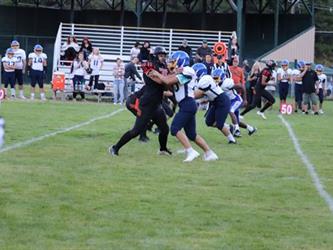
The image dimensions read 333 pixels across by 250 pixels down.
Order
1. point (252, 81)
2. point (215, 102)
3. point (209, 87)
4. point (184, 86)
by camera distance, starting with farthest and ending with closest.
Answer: point (252, 81), point (215, 102), point (209, 87), point (184, 86)

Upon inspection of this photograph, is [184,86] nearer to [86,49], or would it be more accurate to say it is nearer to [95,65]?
[95,65]

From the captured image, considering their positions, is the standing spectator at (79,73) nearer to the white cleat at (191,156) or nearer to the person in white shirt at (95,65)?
the person in white shirt at (95,65)

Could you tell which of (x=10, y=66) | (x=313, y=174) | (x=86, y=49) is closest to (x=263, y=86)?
(x=10, y=66)

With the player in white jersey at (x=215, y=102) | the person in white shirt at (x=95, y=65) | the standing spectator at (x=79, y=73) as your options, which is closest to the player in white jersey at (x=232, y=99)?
the player in white jersey at (x=215, y=102)

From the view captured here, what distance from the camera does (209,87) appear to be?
1368 cm

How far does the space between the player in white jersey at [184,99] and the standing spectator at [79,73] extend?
56.6 ft

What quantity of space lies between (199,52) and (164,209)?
18835 millimetres

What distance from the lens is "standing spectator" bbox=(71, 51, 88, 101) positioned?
29.7 m

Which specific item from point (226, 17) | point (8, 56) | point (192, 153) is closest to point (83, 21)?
point (226, 17)

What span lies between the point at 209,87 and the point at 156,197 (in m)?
4.97

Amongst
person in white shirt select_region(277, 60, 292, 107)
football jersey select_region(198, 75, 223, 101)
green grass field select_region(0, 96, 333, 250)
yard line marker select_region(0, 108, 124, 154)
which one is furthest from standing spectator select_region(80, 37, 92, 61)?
football jersey select_region(198, 75, 223, 101)

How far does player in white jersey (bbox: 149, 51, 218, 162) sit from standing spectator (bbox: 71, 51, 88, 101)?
679 inches

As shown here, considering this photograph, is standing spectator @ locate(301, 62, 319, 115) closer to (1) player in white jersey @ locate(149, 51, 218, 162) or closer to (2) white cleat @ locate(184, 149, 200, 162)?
(1) player in white jersey @ locate(149, 51, 218, 162)

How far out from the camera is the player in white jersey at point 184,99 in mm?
12117
